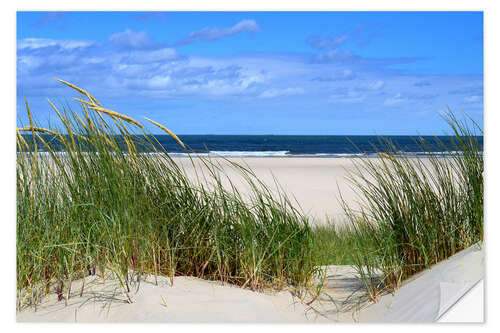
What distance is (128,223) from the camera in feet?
6.56

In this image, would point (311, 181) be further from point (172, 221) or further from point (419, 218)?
point (172, 221)

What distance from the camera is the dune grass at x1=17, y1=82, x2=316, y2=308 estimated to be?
204 cm

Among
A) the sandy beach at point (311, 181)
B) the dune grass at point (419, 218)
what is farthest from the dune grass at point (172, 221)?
the sandy beach at point (311, 181)

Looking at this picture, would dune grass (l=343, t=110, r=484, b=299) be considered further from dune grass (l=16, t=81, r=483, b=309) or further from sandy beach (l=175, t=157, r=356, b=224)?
sandy beach (l=175, t=157, r=356, b=224)

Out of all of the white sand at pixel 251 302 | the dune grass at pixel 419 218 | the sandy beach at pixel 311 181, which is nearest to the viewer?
the white sand at pixel 251 302

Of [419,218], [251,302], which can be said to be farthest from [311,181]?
[251,302]

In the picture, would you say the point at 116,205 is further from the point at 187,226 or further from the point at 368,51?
the point at 368,51

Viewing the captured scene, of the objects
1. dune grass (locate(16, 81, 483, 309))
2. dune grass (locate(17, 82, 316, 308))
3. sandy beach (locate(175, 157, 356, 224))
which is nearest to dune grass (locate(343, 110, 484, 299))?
dune grass (locate(16, 81, 483, 309))

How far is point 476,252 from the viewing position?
222 cm

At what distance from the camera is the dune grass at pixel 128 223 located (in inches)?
80.2

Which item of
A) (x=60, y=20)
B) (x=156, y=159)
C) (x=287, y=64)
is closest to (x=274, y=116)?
(x=287, y=64)

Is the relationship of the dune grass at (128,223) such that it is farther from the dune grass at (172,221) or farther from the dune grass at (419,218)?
the dune grass at (419,218)

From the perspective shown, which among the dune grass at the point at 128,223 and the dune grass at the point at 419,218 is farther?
the dune grass at the point at 419,218

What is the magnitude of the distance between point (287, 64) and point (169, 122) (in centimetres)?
86
